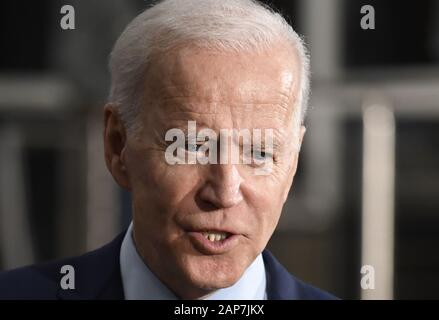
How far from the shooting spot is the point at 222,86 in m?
0.71

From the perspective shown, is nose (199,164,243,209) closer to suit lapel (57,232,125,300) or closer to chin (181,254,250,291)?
chin (181,254,250,291)

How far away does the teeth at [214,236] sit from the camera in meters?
0.73

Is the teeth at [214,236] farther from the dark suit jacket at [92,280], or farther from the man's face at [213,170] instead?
the dark suit jacket at [92,280]

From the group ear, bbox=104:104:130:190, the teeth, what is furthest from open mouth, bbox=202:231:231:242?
ear, bbox=104:104:130:190

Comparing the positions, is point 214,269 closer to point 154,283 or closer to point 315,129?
point 154,283

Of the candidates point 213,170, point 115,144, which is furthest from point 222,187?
point 115,144

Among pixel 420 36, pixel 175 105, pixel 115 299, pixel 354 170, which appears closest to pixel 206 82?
pixel 175 105

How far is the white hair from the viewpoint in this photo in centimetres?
72

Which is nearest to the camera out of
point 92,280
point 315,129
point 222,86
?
point 222,86

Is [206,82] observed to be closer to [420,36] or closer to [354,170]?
[354,170]

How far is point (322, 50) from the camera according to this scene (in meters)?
2.07

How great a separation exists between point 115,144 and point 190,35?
0.13 metres

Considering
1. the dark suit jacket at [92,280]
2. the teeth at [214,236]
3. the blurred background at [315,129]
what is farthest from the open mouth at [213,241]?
Result: the blurred background at [315,129]

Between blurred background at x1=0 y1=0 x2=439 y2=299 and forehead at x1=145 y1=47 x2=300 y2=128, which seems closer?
forehead at x1=145 y1=47 x2=300 y2=128
